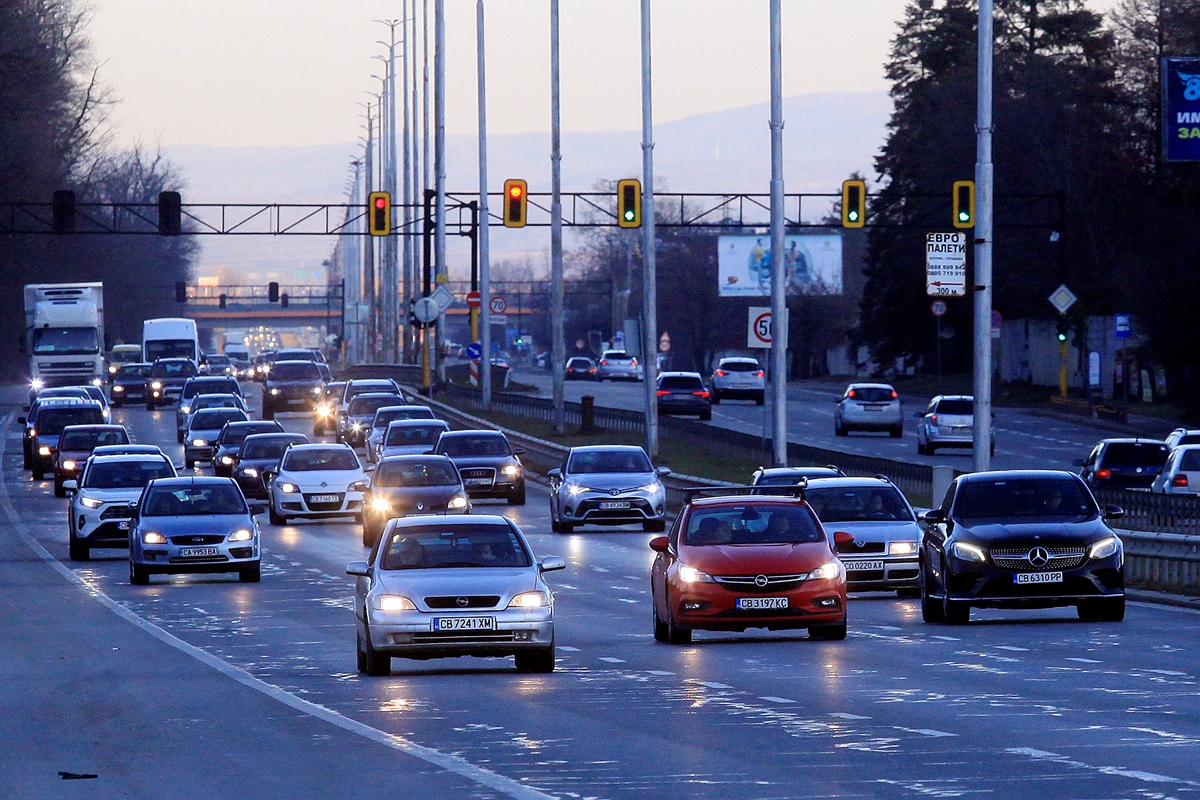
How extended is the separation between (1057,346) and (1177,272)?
29.2m

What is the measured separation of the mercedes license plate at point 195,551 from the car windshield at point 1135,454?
1748 cm

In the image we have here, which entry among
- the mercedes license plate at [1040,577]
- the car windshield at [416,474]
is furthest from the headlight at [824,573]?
the car windshield at [416,474]

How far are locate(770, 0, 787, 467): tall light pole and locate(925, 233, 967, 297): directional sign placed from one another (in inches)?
307

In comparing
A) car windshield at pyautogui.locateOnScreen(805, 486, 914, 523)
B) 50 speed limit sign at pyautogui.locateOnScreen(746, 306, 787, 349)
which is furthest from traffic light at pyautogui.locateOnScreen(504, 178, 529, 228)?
car windshield at pyautogui.locateOnScreen(805, 486, 914, 523)

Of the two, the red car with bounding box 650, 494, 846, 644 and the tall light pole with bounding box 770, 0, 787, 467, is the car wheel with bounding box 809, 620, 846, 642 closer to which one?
the red car with bounding box 650, 494, 846, 644

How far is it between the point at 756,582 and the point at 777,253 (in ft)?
76.7

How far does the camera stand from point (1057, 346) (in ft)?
310

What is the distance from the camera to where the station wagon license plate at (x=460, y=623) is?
17.6 m

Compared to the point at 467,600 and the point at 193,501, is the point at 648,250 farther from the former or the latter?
the point at 467,600

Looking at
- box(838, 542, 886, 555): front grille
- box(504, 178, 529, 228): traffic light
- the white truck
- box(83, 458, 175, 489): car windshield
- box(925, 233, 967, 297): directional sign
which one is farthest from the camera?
the white truck

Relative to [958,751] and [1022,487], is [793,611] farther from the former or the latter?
[958,751]

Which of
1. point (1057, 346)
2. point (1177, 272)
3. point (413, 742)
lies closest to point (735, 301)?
point (1057, 346)

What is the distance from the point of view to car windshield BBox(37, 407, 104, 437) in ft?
190

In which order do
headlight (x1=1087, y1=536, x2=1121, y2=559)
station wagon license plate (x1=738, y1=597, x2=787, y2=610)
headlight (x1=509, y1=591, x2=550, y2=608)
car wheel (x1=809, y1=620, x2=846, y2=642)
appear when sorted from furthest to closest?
1. headlight (x1=1087, y1=536, x2=1121, y2=559)
2. car wheel (x1=809, y1=620, x2=846, y2=642)
3. station wagon license plate (x1=738, y1=597, x2=787, y2=610)
4. headlight (x1=509, y1=591, x2=550, y2=608)
